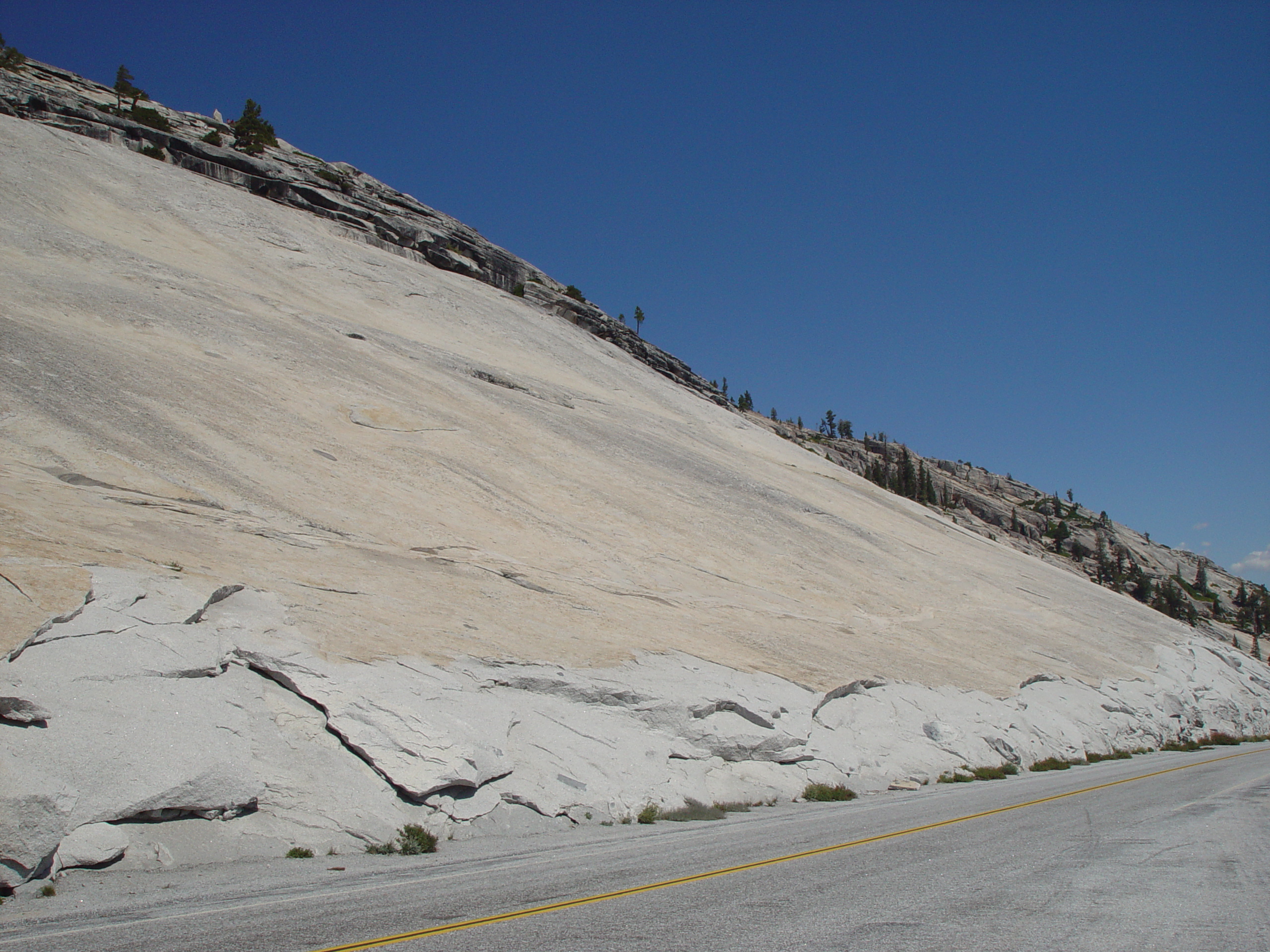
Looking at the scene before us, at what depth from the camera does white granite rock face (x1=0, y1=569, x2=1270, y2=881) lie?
8227 millimetres

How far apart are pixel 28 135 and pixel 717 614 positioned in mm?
46930

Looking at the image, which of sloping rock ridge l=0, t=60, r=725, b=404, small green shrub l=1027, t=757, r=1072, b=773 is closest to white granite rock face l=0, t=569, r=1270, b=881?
small green shrub l=1027, t=757, r=1072, b=773

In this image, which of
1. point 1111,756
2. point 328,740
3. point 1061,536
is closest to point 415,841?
point 328,740

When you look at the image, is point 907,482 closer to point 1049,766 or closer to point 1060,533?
point 1060,533

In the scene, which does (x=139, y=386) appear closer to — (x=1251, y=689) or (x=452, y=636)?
(x=452, y=636)

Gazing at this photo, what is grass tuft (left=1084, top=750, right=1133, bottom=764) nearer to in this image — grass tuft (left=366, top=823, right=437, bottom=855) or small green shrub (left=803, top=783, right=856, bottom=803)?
small green shrub (left=803, top=783, right=856, bottom=803)

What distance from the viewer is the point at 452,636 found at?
14.3m

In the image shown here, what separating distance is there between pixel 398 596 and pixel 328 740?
5112 millimetres

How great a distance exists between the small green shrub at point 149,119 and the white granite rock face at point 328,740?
211ft

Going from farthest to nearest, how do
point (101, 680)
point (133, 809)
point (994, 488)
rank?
point (994, 488) → point (101, 680) → point (133, 809)

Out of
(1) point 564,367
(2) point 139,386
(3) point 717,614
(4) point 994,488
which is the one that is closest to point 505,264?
(1) point 564,367

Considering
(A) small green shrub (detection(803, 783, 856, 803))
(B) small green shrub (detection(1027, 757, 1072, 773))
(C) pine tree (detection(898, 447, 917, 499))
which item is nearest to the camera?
(A) small green shrub (detection(803, 783, 856, 803))

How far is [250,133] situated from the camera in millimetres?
62375

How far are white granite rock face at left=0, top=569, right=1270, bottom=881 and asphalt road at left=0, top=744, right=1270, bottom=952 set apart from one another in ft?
2.15
